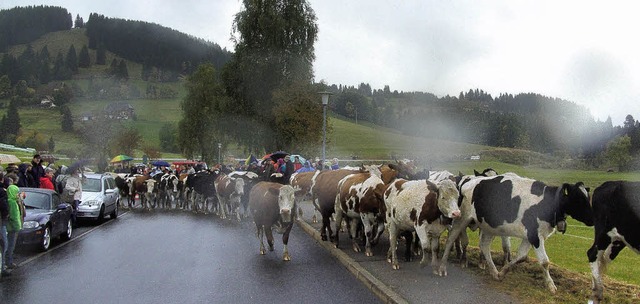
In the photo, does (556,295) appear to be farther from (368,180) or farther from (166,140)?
(166,140)

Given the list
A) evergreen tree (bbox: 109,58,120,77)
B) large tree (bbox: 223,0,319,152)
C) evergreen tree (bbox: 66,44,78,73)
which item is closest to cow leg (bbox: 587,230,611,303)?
large tree (bbox: 223,0,319,152)

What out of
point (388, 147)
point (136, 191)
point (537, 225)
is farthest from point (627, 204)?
point (388, 147)

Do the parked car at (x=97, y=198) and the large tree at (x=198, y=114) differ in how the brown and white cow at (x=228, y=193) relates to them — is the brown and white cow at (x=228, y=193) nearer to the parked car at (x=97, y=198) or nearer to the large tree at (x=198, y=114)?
the parked car at (x=97, y=198)

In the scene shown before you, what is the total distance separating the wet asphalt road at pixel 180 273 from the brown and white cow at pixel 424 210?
1450 millimetres

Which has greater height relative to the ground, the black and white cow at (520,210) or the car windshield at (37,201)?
the black and white cow at (520,210)

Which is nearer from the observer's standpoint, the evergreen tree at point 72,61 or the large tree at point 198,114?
the large tree at point 198,114

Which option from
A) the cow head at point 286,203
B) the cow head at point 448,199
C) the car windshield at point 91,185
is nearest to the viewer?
the cow head at point 448,199

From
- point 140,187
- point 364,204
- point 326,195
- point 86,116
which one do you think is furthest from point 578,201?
point 86,116

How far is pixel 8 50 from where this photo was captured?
197375 millimetres

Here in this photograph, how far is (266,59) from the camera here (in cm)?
4572

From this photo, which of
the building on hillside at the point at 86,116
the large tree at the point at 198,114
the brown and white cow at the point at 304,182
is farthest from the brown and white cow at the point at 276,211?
the building on hillside at the point at 86,116

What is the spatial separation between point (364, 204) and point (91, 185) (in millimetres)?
13482

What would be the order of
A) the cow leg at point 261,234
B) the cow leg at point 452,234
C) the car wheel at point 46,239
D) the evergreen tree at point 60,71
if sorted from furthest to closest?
1. the evergreen tree at point 60,71
2. the car wheel at point 46,239
3. the cow leg at point 261,234
4. the cow leg at point 452,234

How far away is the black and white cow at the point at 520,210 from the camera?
27.3 ft
